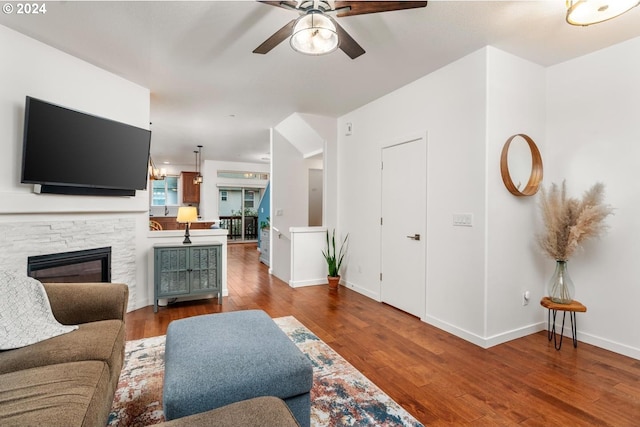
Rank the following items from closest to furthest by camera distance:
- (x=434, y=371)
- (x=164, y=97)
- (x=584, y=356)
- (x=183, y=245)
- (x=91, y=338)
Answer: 1. (x=91, y=338)
2. (x=434, y=371)
3. (x=584, y=356)
4. (x=183, y=245)
5. (x=164, y=97)

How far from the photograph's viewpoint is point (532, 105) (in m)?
3.09

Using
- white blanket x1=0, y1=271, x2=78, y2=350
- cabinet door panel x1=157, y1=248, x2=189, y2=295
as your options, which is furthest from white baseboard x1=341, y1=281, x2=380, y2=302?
white blanket x1=0, y1=271, x2=78, y2=350

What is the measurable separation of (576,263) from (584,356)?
86 centimetres

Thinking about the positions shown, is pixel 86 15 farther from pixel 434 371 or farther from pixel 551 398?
pixel 551 398

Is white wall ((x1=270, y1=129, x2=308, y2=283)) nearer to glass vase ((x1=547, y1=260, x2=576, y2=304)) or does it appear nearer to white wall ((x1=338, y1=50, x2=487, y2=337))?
white wall ((x1=338, y1=50, x2=487, y2=337))

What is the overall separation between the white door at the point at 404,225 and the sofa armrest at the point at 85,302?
110 inches

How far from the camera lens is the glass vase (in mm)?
2736

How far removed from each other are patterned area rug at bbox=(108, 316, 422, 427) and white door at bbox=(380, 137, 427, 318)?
1386 millimetres

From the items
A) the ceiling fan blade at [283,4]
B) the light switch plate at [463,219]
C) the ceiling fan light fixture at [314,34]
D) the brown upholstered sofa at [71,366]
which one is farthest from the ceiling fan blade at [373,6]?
the brown upholstered sofa at [71,366]

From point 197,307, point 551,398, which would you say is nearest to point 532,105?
point 551,398

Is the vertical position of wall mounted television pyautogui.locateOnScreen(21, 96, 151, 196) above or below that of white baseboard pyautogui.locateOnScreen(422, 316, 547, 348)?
above

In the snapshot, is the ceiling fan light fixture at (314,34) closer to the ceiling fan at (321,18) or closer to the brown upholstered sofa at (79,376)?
the ceiling fan at (321,18)

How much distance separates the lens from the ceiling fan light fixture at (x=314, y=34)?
1.84 metres

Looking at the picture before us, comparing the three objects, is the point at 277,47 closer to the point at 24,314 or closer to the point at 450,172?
the point at 450,172
